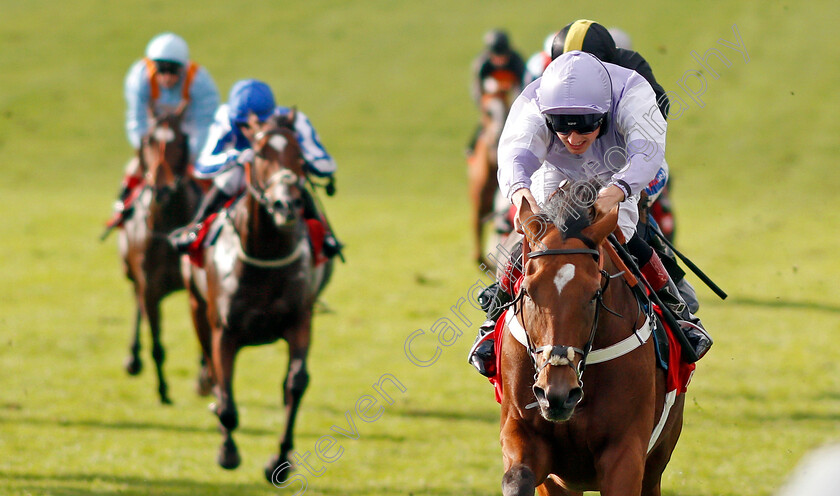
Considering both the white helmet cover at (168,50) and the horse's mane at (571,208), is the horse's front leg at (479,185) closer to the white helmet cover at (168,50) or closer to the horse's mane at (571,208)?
the white helmet cover at (168,50)

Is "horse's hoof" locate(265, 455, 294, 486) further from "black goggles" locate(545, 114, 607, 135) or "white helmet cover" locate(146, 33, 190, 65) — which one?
"white helmet cover" locate(146, 33, 190, 65)

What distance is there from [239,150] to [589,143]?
3862 mm

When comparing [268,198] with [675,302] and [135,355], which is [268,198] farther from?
[135,355]

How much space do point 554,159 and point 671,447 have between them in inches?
58.4

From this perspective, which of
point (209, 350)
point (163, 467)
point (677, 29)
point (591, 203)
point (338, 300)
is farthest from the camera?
point (677, 29)

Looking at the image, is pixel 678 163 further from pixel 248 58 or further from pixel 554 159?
pixel 554 159

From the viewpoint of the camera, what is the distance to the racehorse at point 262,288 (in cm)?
670

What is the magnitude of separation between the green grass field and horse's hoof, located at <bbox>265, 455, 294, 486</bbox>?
0.13m

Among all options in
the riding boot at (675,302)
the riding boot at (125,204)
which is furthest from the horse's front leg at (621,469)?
the riding boot at (125,204)

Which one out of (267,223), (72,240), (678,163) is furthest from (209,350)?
(678,163)

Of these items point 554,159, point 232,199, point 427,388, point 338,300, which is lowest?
point 338,300

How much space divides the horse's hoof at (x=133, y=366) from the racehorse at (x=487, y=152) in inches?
211

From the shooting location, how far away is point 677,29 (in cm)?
3234

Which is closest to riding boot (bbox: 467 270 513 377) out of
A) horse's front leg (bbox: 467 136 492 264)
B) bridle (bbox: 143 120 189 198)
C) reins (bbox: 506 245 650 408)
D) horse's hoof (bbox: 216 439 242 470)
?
reins (bbox: 506 245 650 408)
